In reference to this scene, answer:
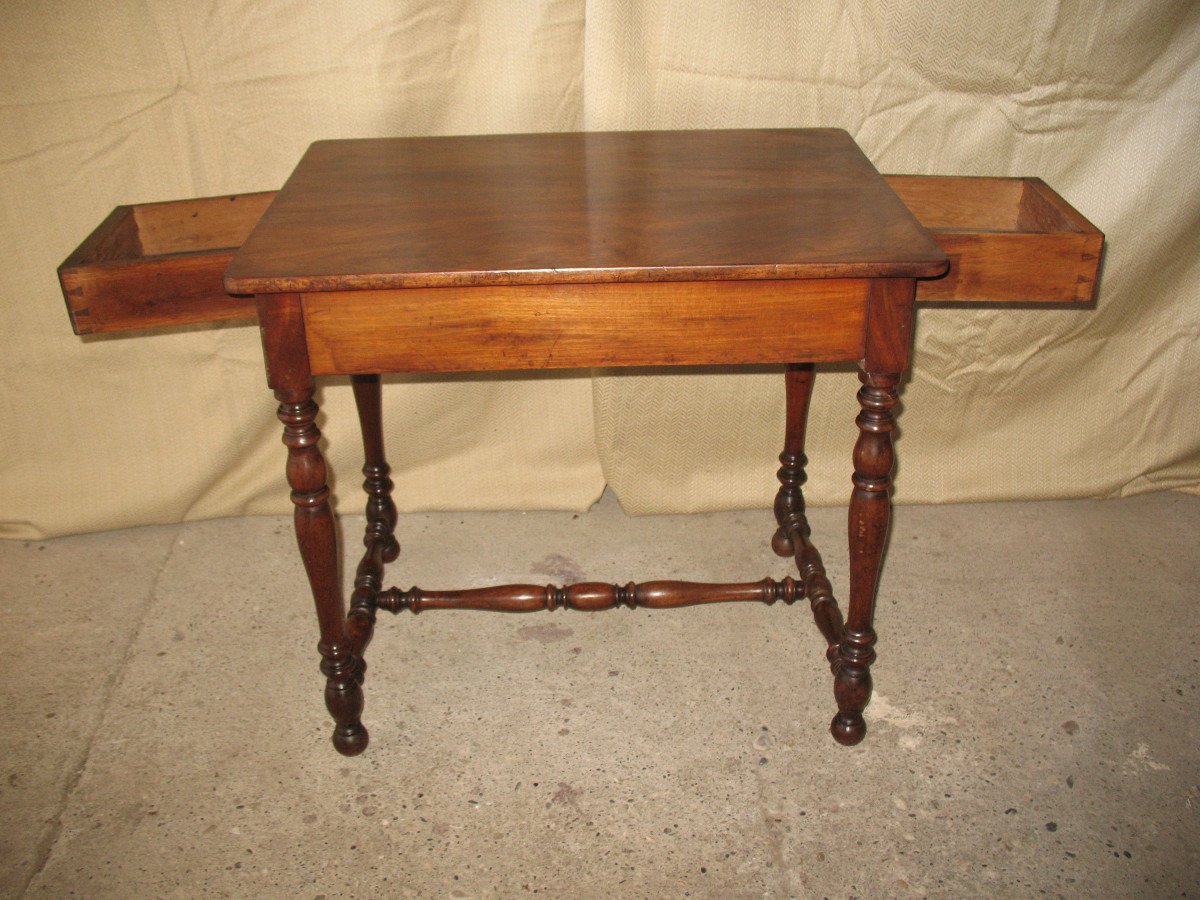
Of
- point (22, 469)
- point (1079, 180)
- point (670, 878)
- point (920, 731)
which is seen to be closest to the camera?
point (670, 878)

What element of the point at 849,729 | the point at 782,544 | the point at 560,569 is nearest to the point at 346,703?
the point at 560,569

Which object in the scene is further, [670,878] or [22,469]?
[22,469]

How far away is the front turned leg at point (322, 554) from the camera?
1.66m

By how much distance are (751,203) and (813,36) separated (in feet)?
2.11

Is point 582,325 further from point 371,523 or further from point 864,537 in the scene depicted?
point 371,523

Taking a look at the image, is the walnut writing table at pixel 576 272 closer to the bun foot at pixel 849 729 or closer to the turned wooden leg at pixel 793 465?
the bun foot at pixel 849 729

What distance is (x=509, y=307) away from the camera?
61.5 inches

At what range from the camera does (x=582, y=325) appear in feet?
5.19

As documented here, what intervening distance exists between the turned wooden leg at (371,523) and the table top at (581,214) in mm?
498

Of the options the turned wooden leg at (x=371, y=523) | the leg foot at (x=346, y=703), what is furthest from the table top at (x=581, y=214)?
the leg foot at (x=346, y=703)

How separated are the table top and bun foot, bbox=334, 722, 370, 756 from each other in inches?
33.4

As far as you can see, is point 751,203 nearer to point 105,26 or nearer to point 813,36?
point 813,36

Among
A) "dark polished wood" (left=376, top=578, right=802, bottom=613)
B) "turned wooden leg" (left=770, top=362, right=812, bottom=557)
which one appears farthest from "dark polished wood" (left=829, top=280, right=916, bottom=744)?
"turned wooden leg" (left=770, top=362, right=812, bottom=557)

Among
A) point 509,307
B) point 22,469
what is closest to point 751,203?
point 509,307
